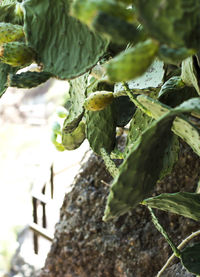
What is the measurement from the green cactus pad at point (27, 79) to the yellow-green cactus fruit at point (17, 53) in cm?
3

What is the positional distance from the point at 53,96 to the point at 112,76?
388 centimetres

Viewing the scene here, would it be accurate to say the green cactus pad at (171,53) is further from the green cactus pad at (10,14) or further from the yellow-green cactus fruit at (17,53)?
the green cactus pad at (10,14)

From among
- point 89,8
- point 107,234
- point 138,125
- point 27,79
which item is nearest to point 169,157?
point 138,125

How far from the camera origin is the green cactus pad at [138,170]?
0.27 m

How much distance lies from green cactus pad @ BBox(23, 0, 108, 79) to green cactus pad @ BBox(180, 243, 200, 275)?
0.23 metres

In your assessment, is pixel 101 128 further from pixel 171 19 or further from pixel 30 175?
pixel 30 175

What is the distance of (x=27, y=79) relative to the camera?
370 millimetres

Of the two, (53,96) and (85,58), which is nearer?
(85,58)

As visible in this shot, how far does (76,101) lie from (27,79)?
0.37 feet

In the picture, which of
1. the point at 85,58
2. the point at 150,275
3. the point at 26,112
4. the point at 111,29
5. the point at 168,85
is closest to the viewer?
the point at 111,29

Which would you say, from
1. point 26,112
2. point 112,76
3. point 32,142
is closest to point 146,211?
point 112,76

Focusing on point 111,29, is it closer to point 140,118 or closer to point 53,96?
point 140,118

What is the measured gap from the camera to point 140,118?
Answer: 1.52 feet

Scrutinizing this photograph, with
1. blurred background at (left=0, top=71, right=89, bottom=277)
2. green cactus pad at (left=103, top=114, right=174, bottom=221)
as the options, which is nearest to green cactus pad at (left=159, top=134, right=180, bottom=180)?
green cactus pad at (left=103, top=114, right=174, bottom=221)
